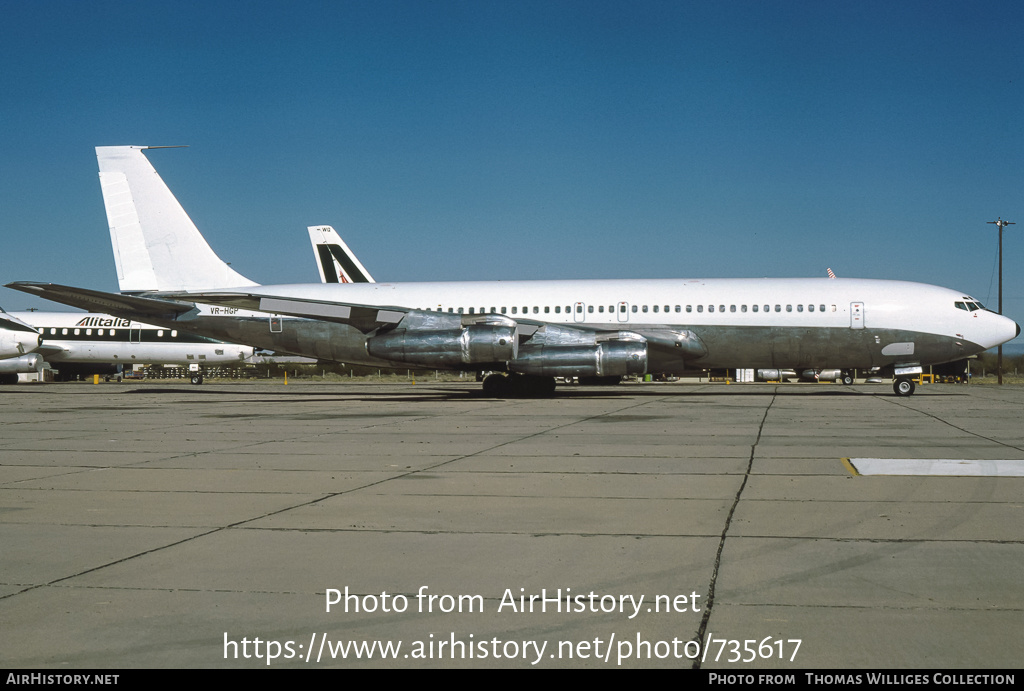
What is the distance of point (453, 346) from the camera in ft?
83.1

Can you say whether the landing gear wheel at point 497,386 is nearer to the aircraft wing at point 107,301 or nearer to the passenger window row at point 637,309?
the passenger window row at point 637,309

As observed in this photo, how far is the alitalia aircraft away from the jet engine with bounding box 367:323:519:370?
36mm

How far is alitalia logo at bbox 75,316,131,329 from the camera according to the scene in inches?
1839

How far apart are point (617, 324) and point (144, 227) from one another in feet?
54.7

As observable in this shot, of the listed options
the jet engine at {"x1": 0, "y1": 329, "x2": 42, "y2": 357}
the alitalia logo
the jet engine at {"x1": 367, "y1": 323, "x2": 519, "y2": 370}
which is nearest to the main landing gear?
the jet engine at {"x1": 367, "y1": 323, "x2": 519, "y2": 370}

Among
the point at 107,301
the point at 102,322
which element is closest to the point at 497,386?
the point at 107,301

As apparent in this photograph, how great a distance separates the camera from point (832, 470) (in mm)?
10125

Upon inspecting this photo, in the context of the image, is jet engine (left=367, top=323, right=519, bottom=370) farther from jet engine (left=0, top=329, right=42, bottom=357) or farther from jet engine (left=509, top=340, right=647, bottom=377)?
jet engine (left=0, top=329, right=42, bottom=357)

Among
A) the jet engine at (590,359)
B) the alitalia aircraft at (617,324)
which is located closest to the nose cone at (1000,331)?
the alitalia aircraft at (617,324)

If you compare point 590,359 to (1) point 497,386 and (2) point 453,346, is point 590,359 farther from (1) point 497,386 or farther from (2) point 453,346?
(1) point 497,386

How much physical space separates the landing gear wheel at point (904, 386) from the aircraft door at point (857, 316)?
297 cm
